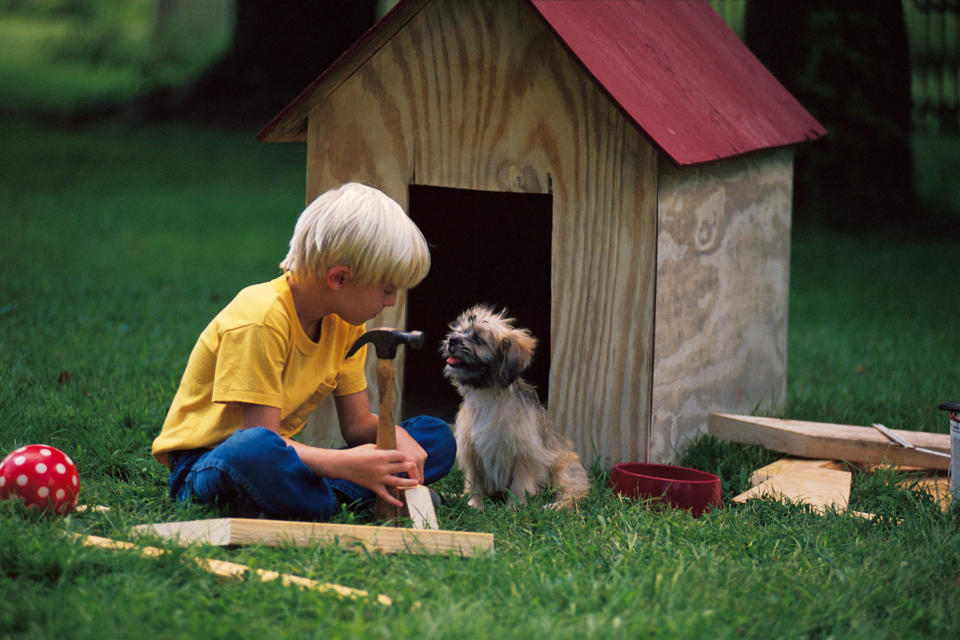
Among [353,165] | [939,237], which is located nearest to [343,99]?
[353,165]

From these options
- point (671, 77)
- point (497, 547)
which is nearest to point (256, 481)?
point (497, 547)

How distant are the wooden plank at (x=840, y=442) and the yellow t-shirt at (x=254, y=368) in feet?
6.57

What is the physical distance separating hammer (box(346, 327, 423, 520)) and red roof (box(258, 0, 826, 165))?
1.42 meters

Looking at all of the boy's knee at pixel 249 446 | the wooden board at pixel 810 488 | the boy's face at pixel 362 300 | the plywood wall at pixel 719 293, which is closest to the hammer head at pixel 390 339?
the boy's face at pixel 362 300

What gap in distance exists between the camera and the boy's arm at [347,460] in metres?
3.34

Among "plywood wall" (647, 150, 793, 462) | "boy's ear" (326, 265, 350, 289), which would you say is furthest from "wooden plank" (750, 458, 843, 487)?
"boy's ear" (326, 265, 350, 289)

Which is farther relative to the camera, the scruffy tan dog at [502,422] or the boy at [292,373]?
the scruffy tan dog at [502,422]

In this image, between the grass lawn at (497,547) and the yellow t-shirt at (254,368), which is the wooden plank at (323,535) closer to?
the grass lawn at (497,547)

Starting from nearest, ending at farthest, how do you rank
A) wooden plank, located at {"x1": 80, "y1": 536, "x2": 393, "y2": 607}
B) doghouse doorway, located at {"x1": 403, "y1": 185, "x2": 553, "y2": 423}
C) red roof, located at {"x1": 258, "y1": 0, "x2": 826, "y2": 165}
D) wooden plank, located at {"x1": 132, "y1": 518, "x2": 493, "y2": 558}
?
wooden plank, located at {"x1": 80, "y1": 536, "x2": 393, "y2": 607} < wooden plank, located at {"x1": 132, "y1": 518, "x2": 493, "y2": 558} < red roof, located at {"x1": 258, "y1": 0, "x2": 826, "y2": 165} < doghouse doorway, located at {"x1": 403, "y1": 185, "x2": 553, "y2": 423}

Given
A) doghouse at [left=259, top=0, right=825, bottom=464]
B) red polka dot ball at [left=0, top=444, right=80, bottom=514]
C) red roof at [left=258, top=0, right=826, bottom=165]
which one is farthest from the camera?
Answer: doghouse at [left=259, top=0, right=825, bottom=464]

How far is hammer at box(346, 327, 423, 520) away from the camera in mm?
3295

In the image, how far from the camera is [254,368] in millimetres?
3307

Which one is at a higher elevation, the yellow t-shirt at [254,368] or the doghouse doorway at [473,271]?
the doghouse doorway at [473,271]

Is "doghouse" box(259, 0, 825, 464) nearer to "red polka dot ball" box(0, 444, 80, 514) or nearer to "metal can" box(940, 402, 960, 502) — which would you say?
"metal can" box(940, 402, 960, 502)
